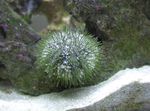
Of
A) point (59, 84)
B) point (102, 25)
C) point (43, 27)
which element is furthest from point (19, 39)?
point (43, 27)

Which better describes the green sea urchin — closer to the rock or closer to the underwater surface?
the underwater surface

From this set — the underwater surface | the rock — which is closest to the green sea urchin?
the underwater surface

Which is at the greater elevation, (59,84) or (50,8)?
(50,8)

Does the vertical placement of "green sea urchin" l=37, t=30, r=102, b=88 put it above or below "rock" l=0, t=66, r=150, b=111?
above

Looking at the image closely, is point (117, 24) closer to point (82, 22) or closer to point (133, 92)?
point (82, 22)

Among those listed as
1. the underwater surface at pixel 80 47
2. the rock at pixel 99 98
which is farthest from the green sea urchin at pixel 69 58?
the rock at pixel 99 98

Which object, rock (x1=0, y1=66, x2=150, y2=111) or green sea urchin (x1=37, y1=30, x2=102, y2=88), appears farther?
green sea urchin (x1=37, y1=30, x2=102, y2=88)
